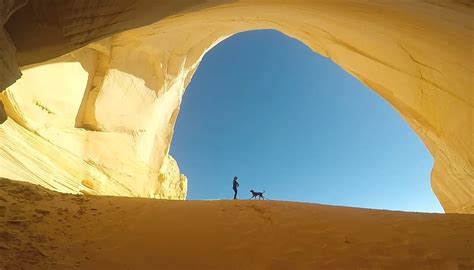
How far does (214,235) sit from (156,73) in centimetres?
1061

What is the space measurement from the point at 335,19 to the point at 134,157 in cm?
835

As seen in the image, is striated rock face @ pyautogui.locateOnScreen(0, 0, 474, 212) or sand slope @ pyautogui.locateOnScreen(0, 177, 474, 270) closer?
sand slope @ pyautogui.locateOnScreen(0, 177, 474, 270)

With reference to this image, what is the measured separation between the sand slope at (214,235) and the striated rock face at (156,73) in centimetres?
201

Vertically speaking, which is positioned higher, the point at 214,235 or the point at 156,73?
the point at 156,73

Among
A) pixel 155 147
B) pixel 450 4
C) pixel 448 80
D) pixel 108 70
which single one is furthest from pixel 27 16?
pixel 155 147

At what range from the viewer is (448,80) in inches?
358

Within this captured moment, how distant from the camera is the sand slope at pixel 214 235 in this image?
399 cm

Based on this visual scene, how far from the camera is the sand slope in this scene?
399 centimetres

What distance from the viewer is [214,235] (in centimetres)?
481

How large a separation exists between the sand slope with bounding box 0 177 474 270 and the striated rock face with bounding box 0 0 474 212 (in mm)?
2014

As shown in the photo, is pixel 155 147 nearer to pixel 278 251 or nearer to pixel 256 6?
pixel 256 6

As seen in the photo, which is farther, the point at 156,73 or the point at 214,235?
the point at 156,73

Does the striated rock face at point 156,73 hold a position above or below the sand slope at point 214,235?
above

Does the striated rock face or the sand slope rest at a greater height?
the striated rock face
